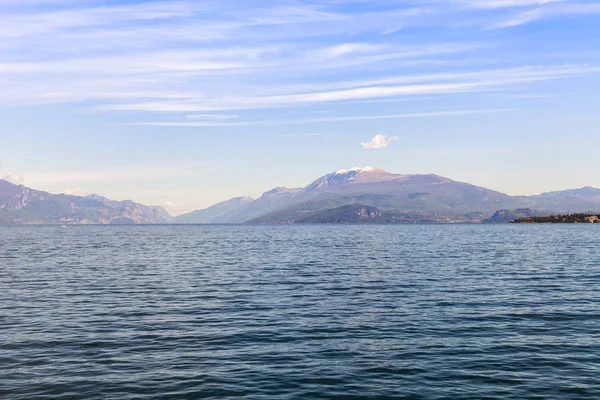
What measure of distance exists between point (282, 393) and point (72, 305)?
31.1 meters

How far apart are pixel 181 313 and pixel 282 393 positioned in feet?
71.9

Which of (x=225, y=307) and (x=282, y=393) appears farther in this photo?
(x=225, y=307)

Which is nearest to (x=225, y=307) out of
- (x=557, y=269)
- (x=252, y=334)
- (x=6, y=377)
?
(x=252, y=334)

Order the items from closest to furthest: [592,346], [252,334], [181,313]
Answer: [592,346] → [252,334] → [181,313]

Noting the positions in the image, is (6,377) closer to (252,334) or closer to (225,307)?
(252,334)

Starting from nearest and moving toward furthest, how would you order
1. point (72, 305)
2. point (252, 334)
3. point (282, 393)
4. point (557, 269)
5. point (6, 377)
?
point (282, 393) < point (6, 377) < point (252, 334) < point (72, 305) < point (557, 269)

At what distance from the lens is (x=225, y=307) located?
48.1m

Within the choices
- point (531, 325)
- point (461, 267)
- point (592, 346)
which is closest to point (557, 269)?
point (461, 267)

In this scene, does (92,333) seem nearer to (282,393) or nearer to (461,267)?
(282,393)

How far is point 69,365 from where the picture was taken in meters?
30.0

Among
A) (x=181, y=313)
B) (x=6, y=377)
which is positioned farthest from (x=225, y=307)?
(x=6, y=377)

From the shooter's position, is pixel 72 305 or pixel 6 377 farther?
pixel 72 305

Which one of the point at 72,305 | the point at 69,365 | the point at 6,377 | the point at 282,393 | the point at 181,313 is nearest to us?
the point at 282,393

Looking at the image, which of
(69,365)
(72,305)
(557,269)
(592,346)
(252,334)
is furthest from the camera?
(557,269)
